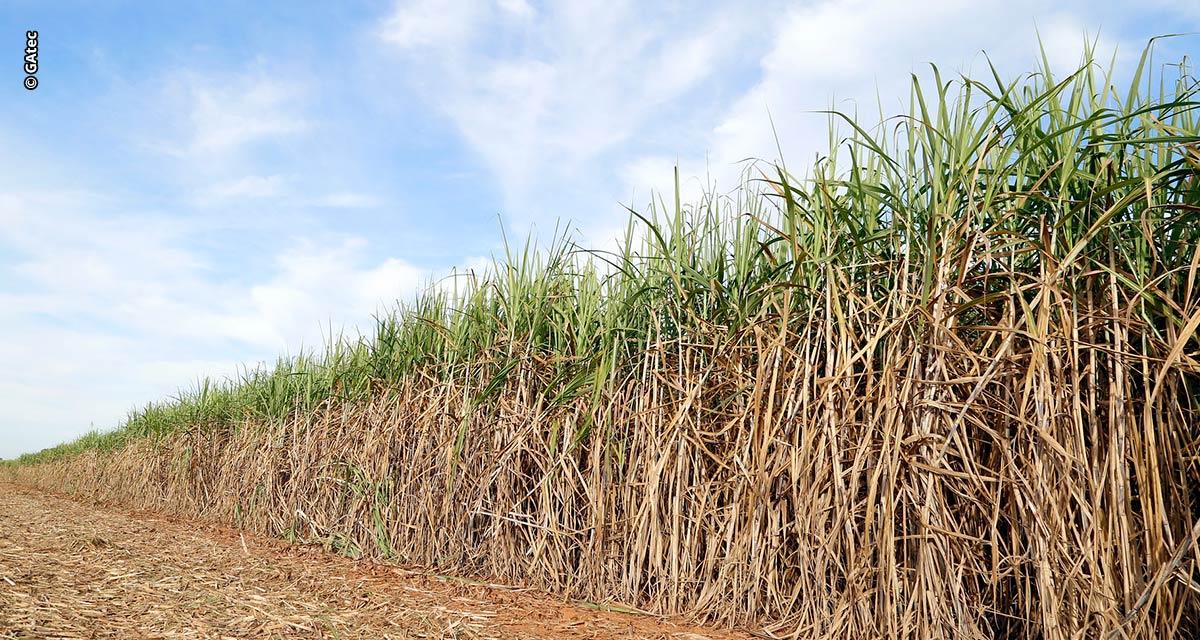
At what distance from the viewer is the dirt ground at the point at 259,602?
8.67ft

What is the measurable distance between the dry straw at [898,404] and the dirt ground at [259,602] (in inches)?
11.6

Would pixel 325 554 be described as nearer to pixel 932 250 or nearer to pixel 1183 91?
pixel 932 250

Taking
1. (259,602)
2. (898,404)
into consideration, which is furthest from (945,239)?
(259,602)

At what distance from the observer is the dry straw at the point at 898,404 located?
201 cm

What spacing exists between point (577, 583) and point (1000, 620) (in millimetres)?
1751

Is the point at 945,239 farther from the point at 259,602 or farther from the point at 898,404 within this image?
the point at 259,602

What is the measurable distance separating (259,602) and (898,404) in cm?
268

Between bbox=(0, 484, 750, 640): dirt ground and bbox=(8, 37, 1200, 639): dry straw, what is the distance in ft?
0.97

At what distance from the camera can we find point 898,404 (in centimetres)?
227

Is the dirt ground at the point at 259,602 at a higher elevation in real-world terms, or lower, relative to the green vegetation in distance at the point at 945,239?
lower

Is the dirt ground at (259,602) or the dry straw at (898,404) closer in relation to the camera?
the dry straw at (898,404)

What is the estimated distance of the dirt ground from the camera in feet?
8.67

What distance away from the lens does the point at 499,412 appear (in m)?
3.95

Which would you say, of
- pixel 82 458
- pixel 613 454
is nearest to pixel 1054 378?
pixel 613 454
